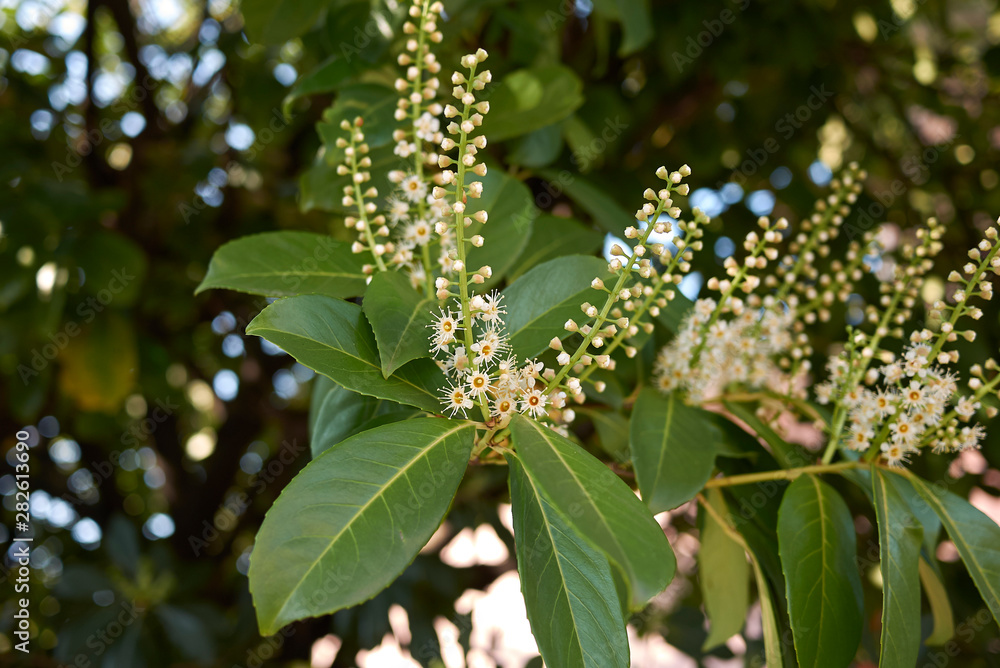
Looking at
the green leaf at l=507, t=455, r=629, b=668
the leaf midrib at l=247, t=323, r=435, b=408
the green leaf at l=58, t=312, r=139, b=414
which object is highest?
the leaf midrib at l=247, t=323, r=435, b=408

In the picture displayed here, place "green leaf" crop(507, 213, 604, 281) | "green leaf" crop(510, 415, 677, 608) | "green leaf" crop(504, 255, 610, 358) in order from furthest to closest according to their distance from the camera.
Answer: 1. "green leaf" crop(507, 213, 604, 281)
2. "green leaf" crop(504, 255, 610, 358)
3. "green leaf" crop(510, 415, 677, 608)

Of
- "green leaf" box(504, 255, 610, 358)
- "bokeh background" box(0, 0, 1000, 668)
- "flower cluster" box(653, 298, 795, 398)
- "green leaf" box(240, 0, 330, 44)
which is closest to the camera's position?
"green leaf" box(504, 255, 610, 358)

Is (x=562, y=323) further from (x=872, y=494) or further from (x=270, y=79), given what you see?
(x=270, y=79)

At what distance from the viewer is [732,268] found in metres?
0.90

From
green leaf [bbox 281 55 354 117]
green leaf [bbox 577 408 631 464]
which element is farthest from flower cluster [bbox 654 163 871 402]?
green leaf [bbox 281 55 354 117]

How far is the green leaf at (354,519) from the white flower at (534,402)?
0.07 metres

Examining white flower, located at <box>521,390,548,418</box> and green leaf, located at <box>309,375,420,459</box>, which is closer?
white flower, located at <box>521,390,548,418</box>

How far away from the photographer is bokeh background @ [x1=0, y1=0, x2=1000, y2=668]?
1.88 metres

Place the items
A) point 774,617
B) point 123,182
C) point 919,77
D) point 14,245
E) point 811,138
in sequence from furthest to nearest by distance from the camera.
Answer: point 919,77 < point 811,138 < point 123,182 < point 14,245 < point 774,617

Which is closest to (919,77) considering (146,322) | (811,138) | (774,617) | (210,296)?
(811,138)

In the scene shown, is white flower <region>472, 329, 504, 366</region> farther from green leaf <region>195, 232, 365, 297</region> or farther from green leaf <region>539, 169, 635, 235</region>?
green leaf <region>539, 169, 635, 235</region>

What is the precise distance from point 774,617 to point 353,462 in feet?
2.09

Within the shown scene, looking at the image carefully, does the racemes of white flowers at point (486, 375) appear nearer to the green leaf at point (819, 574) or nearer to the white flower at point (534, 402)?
the white flower at point (534, 402)

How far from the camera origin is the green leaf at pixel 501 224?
1.03 m
